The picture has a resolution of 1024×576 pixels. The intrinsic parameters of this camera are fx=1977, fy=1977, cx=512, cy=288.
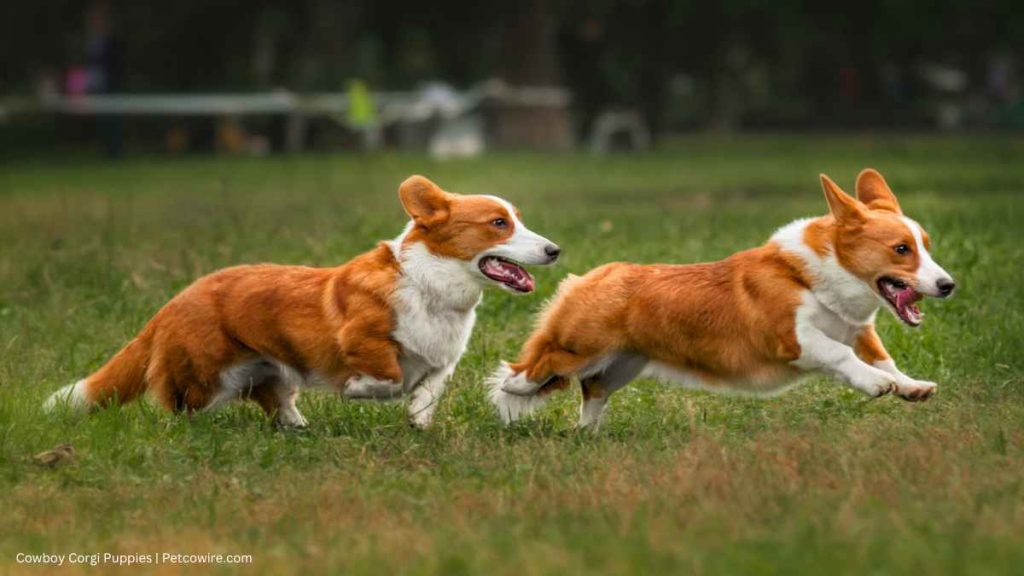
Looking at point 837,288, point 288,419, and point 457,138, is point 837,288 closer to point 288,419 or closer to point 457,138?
point 288,419

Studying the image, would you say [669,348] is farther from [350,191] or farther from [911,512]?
[350,191]

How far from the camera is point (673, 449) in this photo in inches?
282

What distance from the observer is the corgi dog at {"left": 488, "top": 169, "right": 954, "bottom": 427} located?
23.9 ft

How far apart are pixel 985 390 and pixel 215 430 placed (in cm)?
317

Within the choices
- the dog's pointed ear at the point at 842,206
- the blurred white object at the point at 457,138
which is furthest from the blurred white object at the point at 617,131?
the dog's pointed ear at the point at 842,206

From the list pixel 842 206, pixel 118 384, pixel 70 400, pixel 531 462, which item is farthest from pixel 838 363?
pixel 70 400

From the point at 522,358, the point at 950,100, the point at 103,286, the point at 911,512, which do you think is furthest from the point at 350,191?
the point at 950,100

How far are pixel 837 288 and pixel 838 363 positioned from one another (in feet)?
1.04

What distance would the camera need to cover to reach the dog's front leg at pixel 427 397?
777 cm

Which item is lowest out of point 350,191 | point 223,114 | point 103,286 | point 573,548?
point 223,114

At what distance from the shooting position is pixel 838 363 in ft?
23.6

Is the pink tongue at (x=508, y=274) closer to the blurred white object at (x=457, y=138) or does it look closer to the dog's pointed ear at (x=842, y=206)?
the dog's pointed ear at (x=842, y=206)

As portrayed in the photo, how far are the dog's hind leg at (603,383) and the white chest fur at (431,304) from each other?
55 cm

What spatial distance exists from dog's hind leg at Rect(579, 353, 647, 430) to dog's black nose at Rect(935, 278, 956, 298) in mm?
1222
